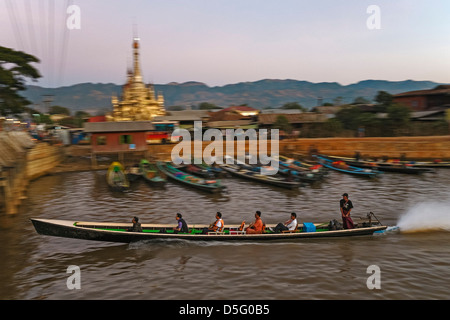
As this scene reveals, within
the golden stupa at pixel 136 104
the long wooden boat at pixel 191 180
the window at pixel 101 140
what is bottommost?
the long wooden boat at pixel 191 180

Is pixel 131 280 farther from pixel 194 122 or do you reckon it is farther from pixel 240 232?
pixel 194 122

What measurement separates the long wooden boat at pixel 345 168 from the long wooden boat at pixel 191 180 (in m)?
11.4

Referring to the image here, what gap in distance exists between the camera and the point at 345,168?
29.3 meters

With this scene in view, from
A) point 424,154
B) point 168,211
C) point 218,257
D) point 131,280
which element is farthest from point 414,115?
point 131,280

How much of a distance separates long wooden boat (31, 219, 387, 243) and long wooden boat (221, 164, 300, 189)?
9.67 metres

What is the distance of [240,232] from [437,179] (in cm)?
2062

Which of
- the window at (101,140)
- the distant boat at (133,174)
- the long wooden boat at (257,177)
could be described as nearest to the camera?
the long wooden boat at (257,177)

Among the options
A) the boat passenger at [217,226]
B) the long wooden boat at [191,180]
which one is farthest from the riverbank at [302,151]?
the boat passenger at [217,226]

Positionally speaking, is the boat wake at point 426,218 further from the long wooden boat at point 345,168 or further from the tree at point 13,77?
the tree at point 13,77

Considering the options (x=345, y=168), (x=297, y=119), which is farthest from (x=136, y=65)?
(x=345, y=168)

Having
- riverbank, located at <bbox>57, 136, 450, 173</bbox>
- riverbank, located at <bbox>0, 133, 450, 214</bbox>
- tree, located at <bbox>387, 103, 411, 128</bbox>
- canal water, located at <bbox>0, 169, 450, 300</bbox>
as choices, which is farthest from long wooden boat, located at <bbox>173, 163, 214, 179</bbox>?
tree, located at <bbox>387, 103, 411, 128</bbox>

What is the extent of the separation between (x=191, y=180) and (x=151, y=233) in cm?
1221

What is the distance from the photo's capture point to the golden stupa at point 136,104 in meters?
51.1
